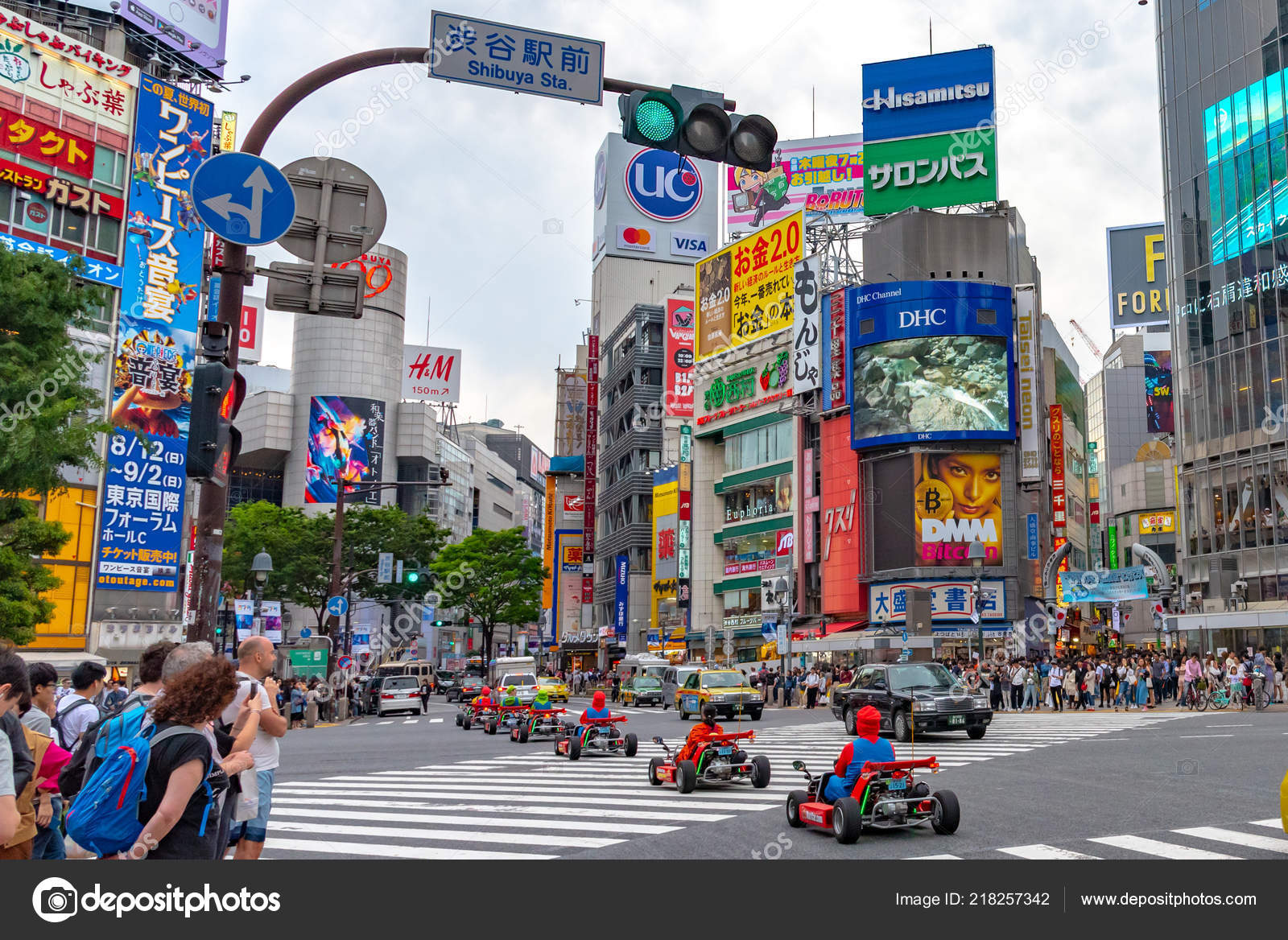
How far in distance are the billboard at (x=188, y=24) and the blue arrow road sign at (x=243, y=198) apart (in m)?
49.5

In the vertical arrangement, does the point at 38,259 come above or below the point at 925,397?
below

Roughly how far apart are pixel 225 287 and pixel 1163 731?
22250mm

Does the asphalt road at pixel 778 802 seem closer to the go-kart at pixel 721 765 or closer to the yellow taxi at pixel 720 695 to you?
the go-kart at pixel 721 765

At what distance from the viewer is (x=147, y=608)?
47.0 metres

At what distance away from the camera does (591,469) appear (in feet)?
328

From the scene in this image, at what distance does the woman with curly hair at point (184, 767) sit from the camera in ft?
16.6

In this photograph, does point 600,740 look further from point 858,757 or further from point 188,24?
point 188,24

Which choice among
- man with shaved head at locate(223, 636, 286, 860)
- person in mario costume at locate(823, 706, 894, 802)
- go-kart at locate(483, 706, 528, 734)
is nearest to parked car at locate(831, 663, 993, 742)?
go-kart at locate(483, 706, 528, 734)

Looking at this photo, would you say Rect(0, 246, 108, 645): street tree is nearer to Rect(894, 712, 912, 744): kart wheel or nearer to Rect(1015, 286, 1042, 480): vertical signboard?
Rect(894, 712, 912, 744): kart wheel

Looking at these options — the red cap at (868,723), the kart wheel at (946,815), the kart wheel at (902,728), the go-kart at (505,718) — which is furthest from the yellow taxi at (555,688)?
the kart wheel at (946,815)

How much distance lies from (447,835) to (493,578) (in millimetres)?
67108

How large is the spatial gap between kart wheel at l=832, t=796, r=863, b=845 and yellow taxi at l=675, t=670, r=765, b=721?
23957 mm

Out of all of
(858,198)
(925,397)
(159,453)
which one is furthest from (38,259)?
(858,198)
